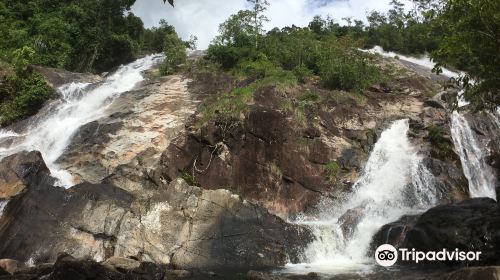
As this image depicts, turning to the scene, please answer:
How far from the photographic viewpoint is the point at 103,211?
18.1 metres

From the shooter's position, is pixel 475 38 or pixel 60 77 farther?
pixel 60 77

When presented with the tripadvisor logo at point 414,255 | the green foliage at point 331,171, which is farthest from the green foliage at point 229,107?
the tripadvisor logo at point 414,255

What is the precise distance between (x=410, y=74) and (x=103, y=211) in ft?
79.2

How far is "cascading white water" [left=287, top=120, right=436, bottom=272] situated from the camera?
58.2ft

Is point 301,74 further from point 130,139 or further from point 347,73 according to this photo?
point 130,139

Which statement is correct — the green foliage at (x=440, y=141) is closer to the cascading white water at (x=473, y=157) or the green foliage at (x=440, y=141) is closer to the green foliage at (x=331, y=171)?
the cascading white water at (x=473, y=157)

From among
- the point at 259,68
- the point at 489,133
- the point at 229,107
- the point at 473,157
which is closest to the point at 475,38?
the point at 473,157

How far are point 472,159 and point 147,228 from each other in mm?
16784

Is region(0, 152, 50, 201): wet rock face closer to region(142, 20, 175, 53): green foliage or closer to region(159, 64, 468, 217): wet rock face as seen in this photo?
region(159, 64, 468, 217): wet rock face

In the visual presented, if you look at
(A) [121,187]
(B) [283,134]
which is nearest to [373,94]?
(B) [283,134]

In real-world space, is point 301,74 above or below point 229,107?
above

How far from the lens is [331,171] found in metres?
23.3

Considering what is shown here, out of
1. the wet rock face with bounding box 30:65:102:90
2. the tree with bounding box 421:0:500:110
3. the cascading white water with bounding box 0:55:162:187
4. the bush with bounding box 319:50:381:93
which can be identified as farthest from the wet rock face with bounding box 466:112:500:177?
the wet rock face with bounding box 30:65:102:90

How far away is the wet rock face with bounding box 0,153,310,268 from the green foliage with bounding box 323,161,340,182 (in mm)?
5276
